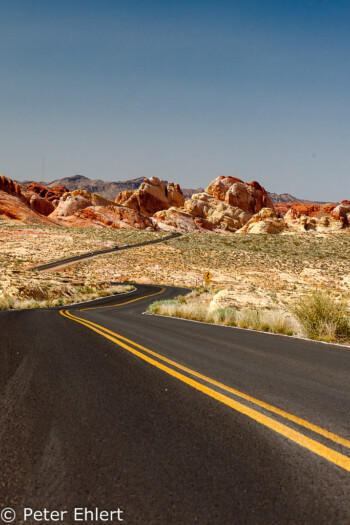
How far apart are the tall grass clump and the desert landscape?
8 centimetres

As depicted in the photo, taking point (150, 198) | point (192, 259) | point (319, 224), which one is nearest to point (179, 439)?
point (192, 259)

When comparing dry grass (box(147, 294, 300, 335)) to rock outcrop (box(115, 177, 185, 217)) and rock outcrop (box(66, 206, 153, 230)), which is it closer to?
rock outcrop (box(66, 206, 153, 230))

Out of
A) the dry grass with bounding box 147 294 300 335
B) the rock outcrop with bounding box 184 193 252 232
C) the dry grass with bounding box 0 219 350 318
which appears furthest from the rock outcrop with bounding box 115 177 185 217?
the dry grass with bounding box 147 294 300 335

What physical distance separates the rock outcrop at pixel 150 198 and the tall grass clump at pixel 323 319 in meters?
129

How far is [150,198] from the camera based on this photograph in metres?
140

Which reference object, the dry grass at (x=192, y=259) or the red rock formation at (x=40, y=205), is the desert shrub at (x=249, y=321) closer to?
the dry grass at (x=192, y=259)

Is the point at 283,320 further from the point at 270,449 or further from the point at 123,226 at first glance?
the point at 123,226

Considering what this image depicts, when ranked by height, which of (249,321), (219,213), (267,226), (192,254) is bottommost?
(192,254)

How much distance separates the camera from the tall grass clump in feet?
29.8

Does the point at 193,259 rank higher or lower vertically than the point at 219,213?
lower

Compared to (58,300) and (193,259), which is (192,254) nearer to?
(193,259)

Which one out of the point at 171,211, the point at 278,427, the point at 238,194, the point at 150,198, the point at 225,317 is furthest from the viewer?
the point at 150,198

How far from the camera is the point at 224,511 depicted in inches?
77.5

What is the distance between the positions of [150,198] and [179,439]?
140 m
